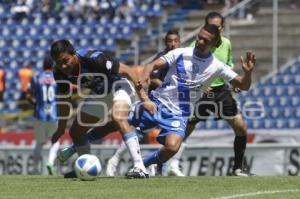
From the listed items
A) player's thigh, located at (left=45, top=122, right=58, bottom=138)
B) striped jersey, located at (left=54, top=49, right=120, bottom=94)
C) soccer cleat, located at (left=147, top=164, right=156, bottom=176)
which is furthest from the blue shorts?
player's thigh, located at (left=45, top=122, right=58, bottom=138)

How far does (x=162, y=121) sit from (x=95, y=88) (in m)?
0.91

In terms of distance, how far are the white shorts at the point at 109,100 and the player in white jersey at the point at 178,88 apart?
0.24 m

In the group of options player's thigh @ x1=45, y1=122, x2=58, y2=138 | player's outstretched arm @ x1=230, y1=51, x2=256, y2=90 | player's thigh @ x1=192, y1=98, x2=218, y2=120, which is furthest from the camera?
player's thigh @ x1=45, y1=122, x2=58, y2=138

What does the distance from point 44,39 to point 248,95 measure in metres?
7.55

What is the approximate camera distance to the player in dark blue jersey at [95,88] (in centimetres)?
1024

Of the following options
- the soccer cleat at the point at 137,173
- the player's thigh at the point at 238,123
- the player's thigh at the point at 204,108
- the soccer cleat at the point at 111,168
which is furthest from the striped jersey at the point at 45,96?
the soccer cleat at the point at 137,173

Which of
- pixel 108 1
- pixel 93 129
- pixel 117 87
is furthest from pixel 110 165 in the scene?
pixel 108 1

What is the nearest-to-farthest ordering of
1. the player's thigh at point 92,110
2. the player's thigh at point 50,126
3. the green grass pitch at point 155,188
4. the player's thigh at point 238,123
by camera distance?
1. the green grass pitch at point 155,188
2. the player's thigh at point 92,110
3. the player's thigh at point 238,123
4. the player's thigh at point 50,126

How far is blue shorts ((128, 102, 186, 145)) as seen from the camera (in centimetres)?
1067

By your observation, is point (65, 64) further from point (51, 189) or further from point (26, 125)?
point (26, 125)

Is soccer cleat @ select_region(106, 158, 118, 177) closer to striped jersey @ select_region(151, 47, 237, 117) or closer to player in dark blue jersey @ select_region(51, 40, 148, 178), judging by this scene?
player in dark blue jersey @ select_region(51, 40, 148, 178)

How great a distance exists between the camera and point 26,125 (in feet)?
72.4

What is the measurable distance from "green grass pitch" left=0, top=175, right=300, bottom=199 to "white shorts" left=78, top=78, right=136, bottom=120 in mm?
1045

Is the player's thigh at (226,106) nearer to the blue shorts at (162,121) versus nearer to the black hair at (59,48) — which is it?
the blue shorts at (162,121)
